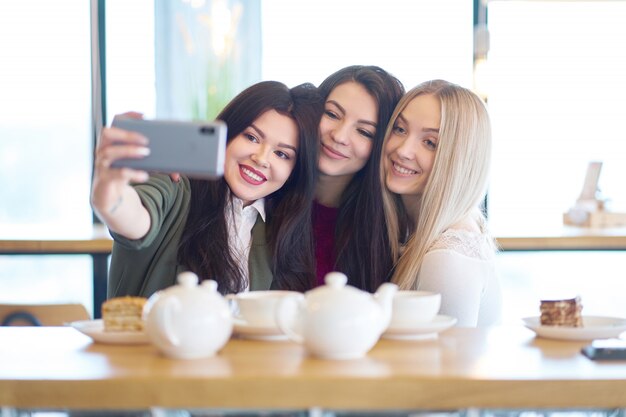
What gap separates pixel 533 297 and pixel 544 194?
0.66 m

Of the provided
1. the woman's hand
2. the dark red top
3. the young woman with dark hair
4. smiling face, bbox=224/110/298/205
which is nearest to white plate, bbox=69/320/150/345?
the woman's hand

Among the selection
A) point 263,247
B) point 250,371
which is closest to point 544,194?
point 263,247

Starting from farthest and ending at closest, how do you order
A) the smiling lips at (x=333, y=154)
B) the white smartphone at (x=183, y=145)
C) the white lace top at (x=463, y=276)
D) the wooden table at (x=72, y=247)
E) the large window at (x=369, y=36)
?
the large window at (x=369, y=36)
the wooden table at (x=72, y=247)
the smiling lips at (x=333, y=154)
the white lace top at (x=463, y=276)
the white smartphone at (x=183, y=145)

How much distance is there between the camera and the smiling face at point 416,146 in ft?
7.45

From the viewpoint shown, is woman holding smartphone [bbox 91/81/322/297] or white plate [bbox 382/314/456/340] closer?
white plate [bbox 382/314/456/340]

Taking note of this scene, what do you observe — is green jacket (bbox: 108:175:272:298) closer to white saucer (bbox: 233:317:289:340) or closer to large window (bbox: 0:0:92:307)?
white saucer (bbox: 233:317:289:340)

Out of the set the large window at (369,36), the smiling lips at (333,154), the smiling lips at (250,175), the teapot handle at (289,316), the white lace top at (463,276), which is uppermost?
the large window at (369,36)

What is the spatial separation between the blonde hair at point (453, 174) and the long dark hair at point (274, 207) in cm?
27

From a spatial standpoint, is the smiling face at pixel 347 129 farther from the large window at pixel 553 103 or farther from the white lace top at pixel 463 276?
the large window at pixel 553 103

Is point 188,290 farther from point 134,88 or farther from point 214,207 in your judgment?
point 134,88

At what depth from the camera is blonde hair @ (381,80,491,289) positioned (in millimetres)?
2191

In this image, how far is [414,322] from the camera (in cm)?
150

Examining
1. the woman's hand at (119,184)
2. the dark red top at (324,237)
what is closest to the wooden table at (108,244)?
the dark red top at (324,237)

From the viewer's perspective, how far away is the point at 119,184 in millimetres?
1545
